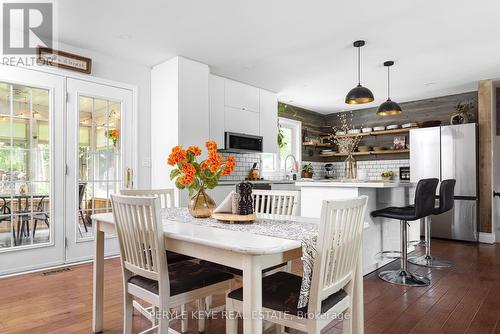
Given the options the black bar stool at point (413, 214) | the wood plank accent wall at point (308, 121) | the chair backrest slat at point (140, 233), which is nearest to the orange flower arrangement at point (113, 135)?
the chair backrest slat at point (140, 233)

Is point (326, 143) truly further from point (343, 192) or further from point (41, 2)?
point (41, 2)

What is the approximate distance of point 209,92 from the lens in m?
4.54

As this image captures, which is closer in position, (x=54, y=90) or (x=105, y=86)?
(x=54, y=90)

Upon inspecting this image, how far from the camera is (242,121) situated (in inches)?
198

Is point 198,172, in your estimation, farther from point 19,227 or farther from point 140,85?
point 140,85

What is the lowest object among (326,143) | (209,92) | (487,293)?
(487,293)

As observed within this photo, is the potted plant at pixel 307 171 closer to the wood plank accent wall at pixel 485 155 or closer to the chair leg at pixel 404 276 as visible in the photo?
the wood plank accent wall at pixel 485 155

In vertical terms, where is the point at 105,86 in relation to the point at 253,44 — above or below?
below

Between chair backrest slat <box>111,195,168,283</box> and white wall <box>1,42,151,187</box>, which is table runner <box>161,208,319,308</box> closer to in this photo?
chair backrest slat <box>111,195,168,283</box>

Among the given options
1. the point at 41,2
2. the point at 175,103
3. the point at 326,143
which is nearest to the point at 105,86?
the point at 175,103

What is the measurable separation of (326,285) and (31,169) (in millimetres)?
3389

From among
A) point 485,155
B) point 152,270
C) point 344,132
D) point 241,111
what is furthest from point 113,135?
point 485,155

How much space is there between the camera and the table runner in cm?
134

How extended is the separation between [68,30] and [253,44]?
1902 mm
